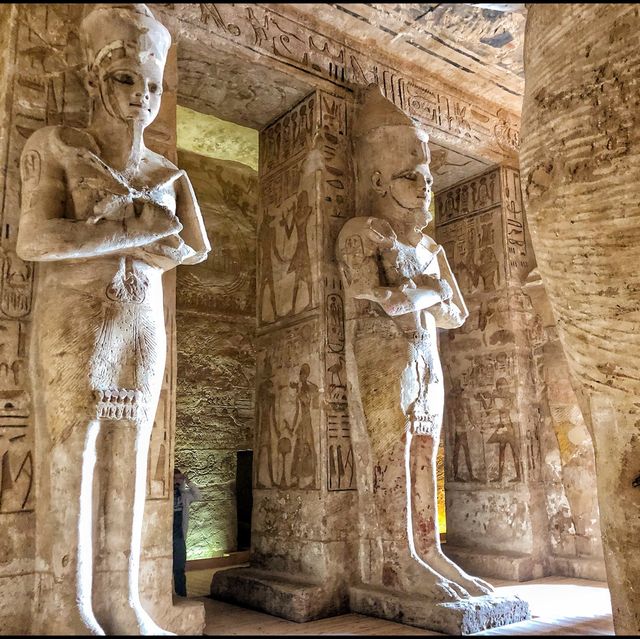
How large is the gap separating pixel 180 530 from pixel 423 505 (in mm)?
1885

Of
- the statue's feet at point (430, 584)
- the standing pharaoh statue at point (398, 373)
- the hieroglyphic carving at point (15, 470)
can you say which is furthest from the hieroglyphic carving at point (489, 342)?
the hieroglyphic carving at point (15, 470)

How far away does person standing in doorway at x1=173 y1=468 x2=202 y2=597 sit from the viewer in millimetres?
4758

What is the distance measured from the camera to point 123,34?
326 cm

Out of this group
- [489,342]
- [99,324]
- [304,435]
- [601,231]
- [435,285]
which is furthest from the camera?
[489,342]

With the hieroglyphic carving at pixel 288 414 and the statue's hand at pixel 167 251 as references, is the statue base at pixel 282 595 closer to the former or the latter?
the hieroglyphic carving at pixel 288 414

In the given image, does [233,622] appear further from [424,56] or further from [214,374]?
[424,56]

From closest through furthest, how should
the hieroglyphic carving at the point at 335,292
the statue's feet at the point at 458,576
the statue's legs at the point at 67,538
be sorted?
the statue's legs at the point at 67,538
the statue's feet at the point at 458,576
the hieroglyphic carving at the point at 335,292

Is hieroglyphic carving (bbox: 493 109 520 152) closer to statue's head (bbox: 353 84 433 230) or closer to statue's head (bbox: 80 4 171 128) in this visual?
statue's head (bbox: 353 84 433 230)

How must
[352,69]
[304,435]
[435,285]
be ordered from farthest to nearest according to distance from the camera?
[352,69] → [304,435] → [435,285]

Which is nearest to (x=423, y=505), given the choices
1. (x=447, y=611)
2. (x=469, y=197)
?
(x=447, y=611)

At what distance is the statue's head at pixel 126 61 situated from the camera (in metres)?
3.25

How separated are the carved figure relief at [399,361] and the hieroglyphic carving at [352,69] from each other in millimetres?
757

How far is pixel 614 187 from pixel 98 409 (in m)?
2.28

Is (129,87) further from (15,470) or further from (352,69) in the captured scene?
(352,69)
